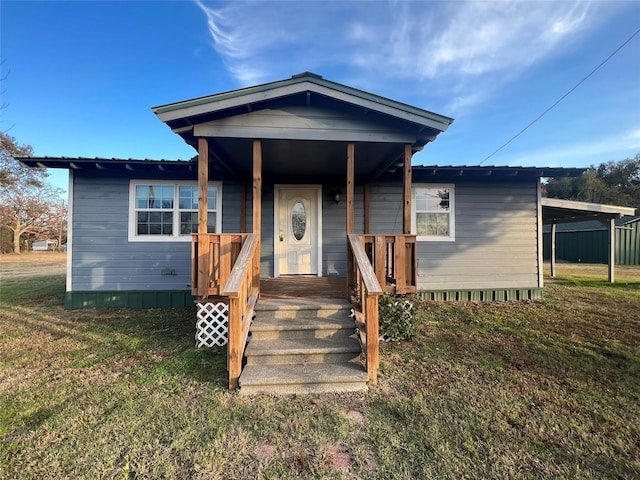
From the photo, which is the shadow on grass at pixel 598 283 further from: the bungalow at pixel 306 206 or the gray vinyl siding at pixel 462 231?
Result: the gray vinyl siding at pixel 462 231

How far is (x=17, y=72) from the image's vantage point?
1009 cm

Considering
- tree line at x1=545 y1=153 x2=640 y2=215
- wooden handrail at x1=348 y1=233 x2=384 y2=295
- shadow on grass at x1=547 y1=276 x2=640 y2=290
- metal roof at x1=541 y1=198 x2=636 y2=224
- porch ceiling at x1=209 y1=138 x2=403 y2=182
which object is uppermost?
tree line at x1=545 y1=153 x2=640 y2=215

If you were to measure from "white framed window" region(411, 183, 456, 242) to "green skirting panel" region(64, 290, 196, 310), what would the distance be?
5441mm

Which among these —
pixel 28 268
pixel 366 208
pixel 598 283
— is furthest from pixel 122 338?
pixel 28 268

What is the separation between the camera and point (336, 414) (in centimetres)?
239

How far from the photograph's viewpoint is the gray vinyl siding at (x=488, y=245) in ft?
22.1

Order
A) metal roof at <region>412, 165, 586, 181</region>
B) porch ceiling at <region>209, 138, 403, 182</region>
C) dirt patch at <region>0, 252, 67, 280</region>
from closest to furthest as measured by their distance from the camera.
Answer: porch ceiling at <region>209, 138, 403, 182</region> → metal roof at <region>412, 165, 586, 181</region> → dirt patch at <region>0, 252, 67, 280</region>

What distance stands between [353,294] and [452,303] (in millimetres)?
3554

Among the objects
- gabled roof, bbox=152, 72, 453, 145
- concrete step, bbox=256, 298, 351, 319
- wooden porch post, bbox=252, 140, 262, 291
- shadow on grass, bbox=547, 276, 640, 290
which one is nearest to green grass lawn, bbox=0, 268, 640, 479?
concrete step, bbox=256, 298, 351, 319

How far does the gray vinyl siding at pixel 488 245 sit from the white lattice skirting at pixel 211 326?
4.53 metres

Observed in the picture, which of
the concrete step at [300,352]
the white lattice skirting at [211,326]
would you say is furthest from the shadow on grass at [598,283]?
the white lattice skirting at [211,326]

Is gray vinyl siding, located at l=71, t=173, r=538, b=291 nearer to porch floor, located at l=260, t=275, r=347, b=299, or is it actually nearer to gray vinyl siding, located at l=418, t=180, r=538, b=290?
gray vinyl siding, located at l=418, t=180, r=538, b=290

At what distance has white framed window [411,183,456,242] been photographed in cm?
677

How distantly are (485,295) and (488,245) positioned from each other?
117 centimetres
